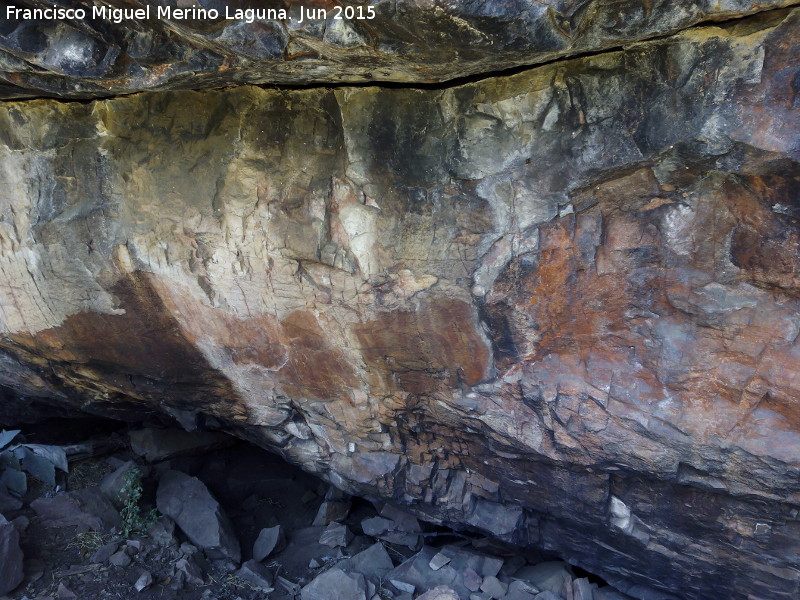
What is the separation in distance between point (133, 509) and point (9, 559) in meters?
0.71

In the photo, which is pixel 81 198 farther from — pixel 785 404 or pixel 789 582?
pixel 789 582

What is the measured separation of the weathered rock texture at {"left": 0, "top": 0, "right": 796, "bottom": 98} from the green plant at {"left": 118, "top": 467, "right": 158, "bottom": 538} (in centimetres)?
291

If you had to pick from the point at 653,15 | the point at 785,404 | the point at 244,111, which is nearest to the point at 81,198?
the point at 244,111

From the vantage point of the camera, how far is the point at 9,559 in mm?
3492

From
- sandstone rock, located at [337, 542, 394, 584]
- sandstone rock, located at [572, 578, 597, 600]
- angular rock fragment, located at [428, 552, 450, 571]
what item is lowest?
sandstone rock, located at [337, 542, 394, 584]

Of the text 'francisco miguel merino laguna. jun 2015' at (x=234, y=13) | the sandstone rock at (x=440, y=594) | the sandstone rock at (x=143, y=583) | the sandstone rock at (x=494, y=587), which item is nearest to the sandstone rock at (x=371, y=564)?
the sandstone rock at (x=440, y=594)

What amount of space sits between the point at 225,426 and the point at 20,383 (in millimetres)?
1187

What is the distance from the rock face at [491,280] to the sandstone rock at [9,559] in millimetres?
1015

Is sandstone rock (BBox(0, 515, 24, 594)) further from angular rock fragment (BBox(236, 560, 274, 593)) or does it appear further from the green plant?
angular rock fragment (BBox(236, 560, 274, 593))

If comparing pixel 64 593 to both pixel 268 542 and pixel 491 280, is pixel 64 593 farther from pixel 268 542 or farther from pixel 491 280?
pixel 491 280

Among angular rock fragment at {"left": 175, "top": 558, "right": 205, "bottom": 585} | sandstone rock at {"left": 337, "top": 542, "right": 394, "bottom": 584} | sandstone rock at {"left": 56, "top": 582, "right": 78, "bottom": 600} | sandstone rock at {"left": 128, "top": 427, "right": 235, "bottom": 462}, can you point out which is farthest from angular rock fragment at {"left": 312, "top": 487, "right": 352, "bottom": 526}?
sandstone rock at {"left": 56, "top": 582, "right": 78, "bottom": 600}

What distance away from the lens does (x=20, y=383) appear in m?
3.75

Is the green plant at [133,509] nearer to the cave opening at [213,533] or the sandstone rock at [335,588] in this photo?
the cave opening at [213,533]

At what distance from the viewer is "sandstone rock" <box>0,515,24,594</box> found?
3432mm
